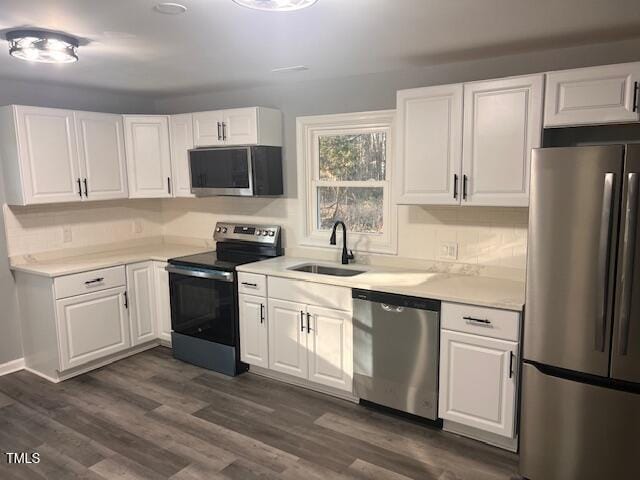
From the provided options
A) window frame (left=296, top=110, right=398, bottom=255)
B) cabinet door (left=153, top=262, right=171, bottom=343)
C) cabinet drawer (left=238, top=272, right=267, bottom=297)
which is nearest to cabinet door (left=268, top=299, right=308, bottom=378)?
cabinet drawer (left=238, top=272, right=267, bottom=297)

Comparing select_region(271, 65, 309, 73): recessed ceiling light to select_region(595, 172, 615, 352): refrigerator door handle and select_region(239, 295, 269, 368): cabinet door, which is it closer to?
select_region(239, 295, 269, 368): cabinet door

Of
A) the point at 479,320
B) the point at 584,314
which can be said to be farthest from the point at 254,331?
the point at 584,314

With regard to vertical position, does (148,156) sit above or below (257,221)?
above

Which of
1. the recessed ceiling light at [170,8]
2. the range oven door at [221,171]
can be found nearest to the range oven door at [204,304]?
the range oven door at [221,171]

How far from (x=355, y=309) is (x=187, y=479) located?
1.41 m

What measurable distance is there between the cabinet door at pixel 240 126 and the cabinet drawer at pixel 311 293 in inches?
46.8

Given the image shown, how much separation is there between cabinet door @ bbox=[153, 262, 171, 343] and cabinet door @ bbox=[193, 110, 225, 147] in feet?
3.76

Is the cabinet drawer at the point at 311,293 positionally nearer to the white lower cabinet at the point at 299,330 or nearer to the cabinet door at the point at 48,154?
the white lower cabinet at the point at 299,330

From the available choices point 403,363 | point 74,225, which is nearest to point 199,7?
point 403,363

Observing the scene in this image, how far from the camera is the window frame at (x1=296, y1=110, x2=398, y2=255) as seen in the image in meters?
3.63

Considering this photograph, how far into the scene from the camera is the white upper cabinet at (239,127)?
12.7 feet

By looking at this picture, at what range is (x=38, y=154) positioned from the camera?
3732 millimetres

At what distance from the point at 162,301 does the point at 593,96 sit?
12.0 feet

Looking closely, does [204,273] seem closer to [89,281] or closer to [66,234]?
[89,281]
